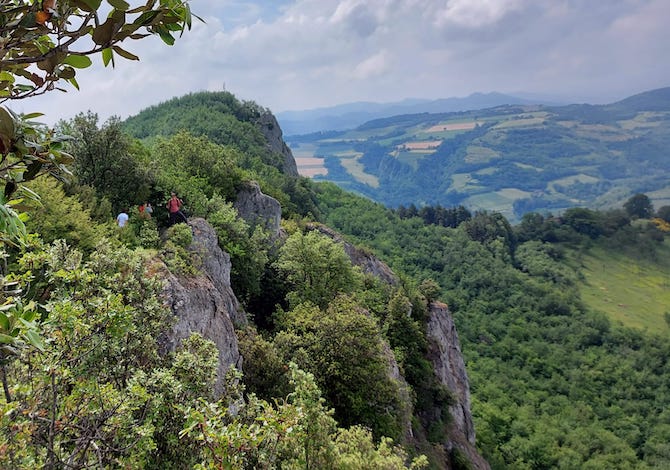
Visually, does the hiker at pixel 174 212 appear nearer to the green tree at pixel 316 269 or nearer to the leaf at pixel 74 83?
the green tree at pixel 316 269

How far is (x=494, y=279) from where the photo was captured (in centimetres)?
8925

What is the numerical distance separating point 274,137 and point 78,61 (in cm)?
9985

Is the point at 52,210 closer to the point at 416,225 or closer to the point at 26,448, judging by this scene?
the point at 26,448

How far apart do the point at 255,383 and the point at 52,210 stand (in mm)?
9704

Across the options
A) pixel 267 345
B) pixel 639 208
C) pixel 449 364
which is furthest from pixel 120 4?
pixel 639 208

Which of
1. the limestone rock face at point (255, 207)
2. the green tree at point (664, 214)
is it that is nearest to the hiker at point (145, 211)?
the limestone rock face at point (255, 207)

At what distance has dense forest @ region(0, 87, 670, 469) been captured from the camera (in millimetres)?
6211

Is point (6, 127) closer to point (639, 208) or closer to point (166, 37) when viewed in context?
point (166, 37)

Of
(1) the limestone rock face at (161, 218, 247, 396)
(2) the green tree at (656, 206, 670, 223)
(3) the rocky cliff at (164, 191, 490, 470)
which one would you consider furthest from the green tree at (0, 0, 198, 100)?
(2) the green tree at (656, 206, 670, 223)

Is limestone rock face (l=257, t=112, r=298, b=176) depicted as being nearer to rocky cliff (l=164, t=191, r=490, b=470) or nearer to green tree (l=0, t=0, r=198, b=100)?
rocky cliff (l=164, t=191, r=490, b=470)

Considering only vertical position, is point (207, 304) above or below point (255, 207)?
below

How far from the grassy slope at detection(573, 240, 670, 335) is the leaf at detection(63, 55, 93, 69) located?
111908 millimetres

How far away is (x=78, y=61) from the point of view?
8.17 feet

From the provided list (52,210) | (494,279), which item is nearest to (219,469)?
(52,210)
